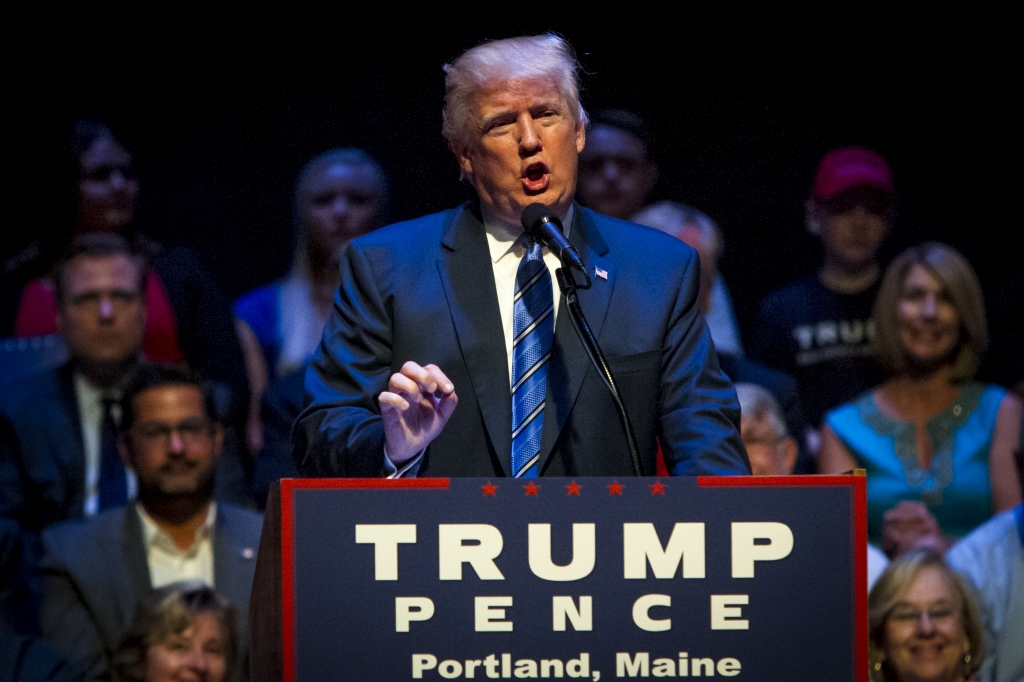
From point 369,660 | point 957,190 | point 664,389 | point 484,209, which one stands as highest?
point 957,190

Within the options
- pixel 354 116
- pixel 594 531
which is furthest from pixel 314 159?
pixel 594 531

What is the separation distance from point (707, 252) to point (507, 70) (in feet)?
6.33

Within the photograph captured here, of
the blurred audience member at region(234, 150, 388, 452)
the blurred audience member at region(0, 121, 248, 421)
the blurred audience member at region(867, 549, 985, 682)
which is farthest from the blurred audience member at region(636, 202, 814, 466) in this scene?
the blurred audience member at region(0, 121, 248, 421)

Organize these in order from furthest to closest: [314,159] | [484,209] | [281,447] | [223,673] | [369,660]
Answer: [314,159], [281,447], [223,673], [484,209], [369,660]

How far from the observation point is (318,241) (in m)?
3.92

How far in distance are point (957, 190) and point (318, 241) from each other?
1.95 meters

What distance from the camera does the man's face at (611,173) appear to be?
396 centimetres

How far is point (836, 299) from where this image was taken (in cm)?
392

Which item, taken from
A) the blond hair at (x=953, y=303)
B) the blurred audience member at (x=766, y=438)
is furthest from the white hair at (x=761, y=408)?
the blond hair at (x=953, y=303)

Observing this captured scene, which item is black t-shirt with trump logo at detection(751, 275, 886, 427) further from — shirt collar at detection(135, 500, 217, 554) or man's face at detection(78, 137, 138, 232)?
man's face at detection(78, 137, 138, 232)

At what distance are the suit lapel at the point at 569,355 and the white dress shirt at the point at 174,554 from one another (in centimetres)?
183

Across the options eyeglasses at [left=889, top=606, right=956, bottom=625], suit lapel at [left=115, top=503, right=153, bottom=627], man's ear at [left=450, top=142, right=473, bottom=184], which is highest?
man's ear at [left=450, top=142, right=473, bottom=184]

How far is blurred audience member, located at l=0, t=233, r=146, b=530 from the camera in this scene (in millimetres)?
3645

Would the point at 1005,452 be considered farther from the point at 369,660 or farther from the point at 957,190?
the point at 369,660
